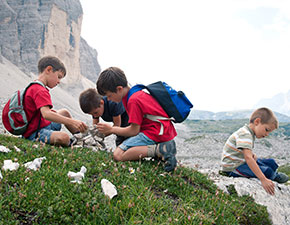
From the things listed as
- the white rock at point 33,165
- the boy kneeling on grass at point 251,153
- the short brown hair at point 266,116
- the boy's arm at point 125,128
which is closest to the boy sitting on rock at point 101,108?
the boy's arm at point 125,128

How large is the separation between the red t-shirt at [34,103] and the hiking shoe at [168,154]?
347 centimetres

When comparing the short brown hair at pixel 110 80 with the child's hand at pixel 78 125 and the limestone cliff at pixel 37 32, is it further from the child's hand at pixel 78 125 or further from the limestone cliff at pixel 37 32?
the limestone cliff at pixel 37 32

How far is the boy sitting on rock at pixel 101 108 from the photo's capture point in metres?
7.86

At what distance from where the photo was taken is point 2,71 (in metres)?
67.1

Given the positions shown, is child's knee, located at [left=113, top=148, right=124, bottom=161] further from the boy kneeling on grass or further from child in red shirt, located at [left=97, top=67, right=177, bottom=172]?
the boy kneeling on grass

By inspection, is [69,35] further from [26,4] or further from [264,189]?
[264,189]

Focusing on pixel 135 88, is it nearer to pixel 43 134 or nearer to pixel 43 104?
pixel 43 104

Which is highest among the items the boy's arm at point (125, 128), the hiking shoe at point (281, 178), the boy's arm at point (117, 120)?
the boy's arm at point (125, 128)

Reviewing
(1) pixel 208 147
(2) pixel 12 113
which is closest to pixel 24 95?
(2) pixel 12 113

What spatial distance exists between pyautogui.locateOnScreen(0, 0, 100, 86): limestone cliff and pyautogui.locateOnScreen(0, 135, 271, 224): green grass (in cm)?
8625

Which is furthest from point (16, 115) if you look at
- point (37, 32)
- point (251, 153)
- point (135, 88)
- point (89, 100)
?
point (37, 32)

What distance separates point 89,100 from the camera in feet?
25.9

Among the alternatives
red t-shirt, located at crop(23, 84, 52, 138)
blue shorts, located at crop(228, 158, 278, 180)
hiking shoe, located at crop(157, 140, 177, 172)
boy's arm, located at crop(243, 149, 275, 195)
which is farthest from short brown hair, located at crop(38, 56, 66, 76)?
blue shorts, located at crop(228, 158, 278, 180)

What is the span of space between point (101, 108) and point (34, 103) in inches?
85.6
